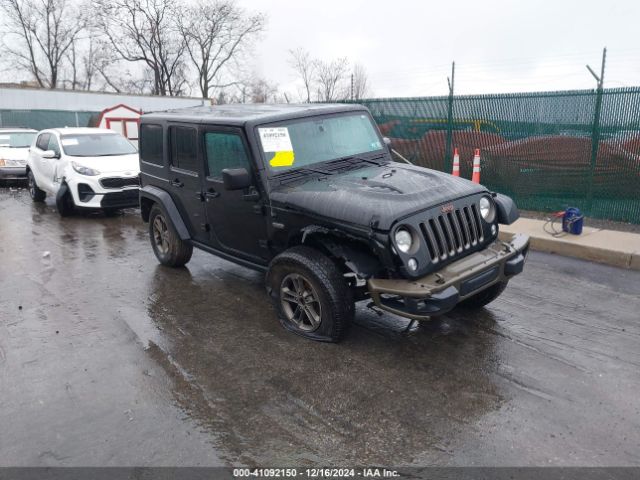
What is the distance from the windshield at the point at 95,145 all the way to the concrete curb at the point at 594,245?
792 cm

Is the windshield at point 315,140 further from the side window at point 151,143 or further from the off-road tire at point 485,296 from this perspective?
the side window at point 151,143

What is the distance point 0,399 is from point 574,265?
6417mm

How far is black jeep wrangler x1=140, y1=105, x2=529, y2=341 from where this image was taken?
3936mm

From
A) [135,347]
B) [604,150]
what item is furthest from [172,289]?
[604,150]

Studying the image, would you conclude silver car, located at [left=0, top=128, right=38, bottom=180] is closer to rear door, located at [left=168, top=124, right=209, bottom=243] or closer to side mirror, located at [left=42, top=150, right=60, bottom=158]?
side mirror, located at [left=42, top=150, right=60, bottom=158]

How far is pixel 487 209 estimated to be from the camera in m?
4.62

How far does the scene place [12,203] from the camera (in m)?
12.2

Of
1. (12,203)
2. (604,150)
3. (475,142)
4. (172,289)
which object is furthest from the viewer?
(12,203)

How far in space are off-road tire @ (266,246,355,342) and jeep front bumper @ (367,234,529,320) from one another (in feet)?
1.06

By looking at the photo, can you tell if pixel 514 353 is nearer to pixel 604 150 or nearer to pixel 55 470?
pixel 55 470

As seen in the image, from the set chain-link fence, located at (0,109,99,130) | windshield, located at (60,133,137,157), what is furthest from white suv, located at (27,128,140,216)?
chain-link fence, located at (0,109,99,130)

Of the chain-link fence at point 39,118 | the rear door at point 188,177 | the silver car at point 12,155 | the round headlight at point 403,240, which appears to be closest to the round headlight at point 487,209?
the round headlight at point 403,240

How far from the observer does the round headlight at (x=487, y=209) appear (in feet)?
15.0

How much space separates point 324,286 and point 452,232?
43.6 inches
